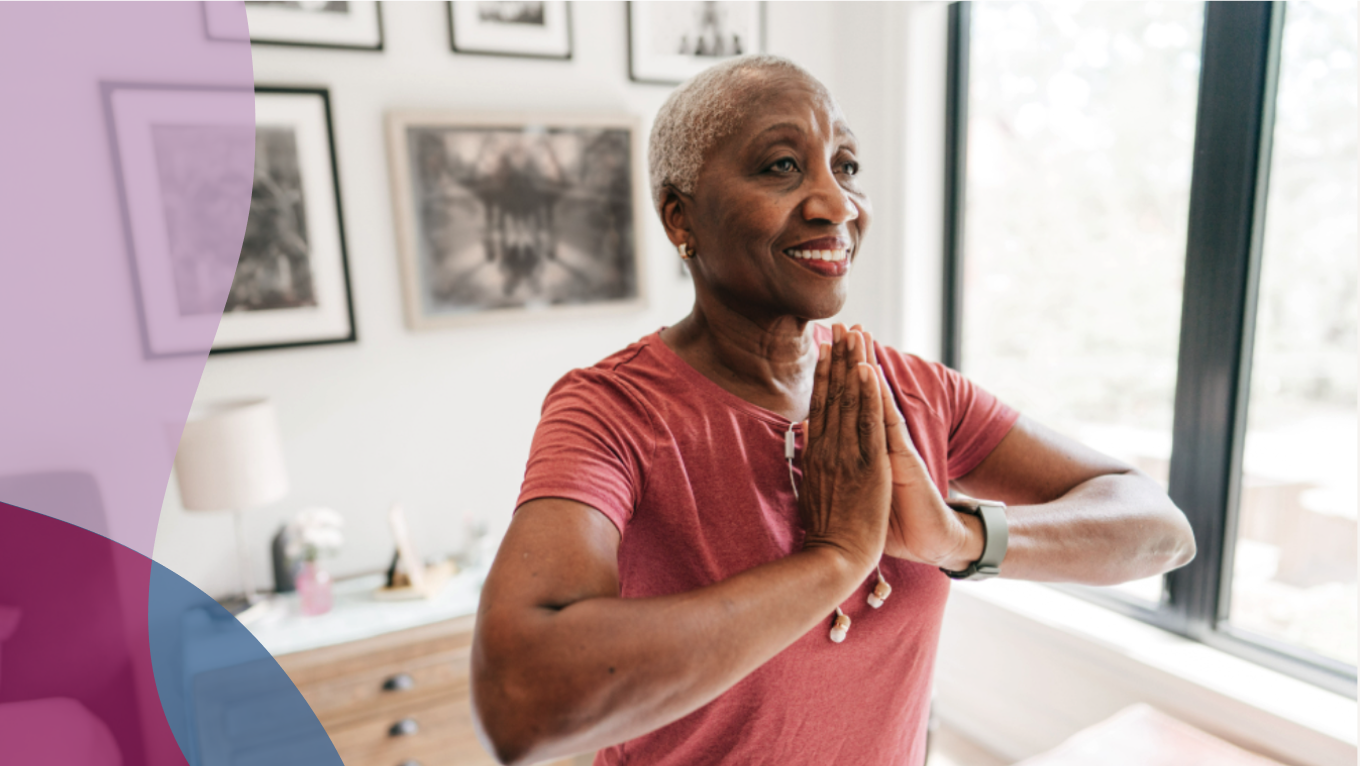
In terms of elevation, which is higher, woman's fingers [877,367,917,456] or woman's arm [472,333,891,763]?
woman's fingers [877,367,917,456]

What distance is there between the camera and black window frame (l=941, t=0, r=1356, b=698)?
162 cm

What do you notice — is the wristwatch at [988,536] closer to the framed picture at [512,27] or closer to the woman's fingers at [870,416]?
the woman's fingers at [870,416]

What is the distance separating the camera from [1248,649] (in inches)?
68.3

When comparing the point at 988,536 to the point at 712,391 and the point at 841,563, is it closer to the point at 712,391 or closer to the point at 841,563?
the point at 841,563

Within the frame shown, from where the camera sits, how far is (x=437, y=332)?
2250 millimetres

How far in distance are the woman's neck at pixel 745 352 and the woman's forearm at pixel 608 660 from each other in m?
0.30

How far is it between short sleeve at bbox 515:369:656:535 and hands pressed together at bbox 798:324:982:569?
0.19 metres

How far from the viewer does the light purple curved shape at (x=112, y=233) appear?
172 centimetres

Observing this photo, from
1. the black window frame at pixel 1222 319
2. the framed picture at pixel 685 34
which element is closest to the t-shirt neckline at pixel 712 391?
the black window frame at pixel 1222 319

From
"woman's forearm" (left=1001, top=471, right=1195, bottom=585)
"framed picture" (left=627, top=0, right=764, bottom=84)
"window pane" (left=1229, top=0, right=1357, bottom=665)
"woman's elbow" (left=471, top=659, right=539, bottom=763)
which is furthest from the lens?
"framed picture" (left=627, top=0, right=764, bottom=84)

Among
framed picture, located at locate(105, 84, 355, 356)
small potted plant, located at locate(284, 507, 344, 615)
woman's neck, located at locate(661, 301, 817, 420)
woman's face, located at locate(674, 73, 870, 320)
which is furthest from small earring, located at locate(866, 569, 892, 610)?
framed picture, located at locate(105, 84, 355, 356)

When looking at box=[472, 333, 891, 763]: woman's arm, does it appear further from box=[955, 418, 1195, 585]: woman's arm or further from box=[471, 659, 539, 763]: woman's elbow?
box=[955, 418, 1195, 585]: woman's arm

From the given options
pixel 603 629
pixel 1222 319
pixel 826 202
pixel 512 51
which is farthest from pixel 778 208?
pixel 512 51

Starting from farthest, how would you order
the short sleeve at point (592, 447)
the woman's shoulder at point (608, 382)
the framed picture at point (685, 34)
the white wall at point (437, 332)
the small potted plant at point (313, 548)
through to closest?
the framed picture at point (685, 34), the white wall at point (437, 332), the small potted plant at point (313, 548), the woman's shoulder at point (608, 382), the short sleeve at point (592, 447)
